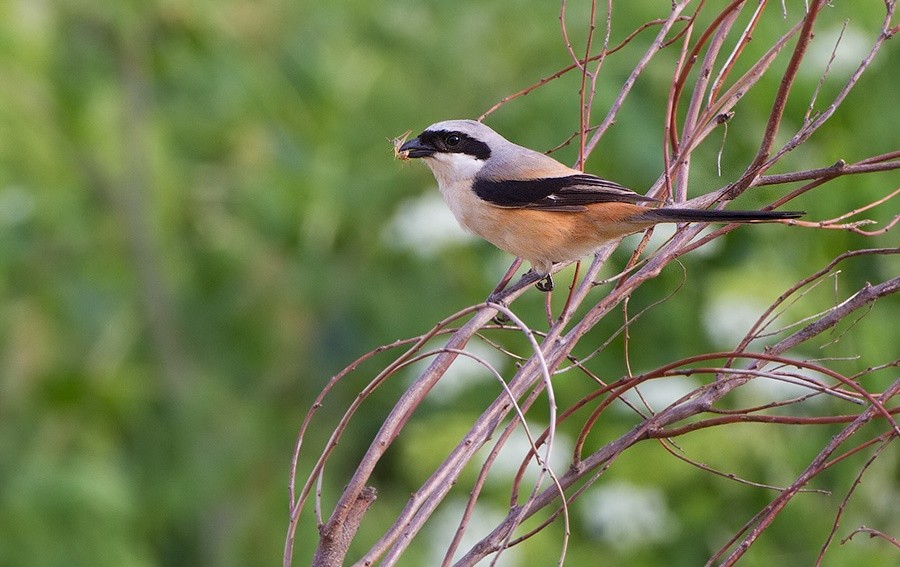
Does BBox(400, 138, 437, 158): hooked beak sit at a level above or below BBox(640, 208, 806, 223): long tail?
above

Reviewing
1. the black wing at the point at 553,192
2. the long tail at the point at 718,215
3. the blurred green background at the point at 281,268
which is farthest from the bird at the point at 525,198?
the blurred green background at the point at 281,268

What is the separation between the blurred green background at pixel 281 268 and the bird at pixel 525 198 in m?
1.25

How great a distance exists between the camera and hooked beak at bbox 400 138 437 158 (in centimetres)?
274

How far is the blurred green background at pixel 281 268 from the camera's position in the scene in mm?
4062

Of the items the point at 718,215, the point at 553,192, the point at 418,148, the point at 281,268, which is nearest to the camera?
the point at 718,215

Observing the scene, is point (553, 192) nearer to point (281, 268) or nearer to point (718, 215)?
point (718, 215)

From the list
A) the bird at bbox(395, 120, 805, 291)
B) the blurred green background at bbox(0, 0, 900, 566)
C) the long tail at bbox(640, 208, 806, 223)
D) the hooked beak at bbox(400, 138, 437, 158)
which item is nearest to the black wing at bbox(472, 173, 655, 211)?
the bird at bbox(395, 120, 805, 291)

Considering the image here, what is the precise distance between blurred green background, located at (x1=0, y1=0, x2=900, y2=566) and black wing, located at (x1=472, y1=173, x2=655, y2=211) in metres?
1.30

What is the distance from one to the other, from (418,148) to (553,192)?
Result: 366 millimetres

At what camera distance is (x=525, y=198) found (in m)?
2.69

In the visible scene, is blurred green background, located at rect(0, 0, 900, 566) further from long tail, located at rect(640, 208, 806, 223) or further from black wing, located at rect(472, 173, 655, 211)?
long tail, located at rect(640, 208, 806, 223)

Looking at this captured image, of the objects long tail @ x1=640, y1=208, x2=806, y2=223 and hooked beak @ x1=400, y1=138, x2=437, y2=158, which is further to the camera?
hooked beak @ x1=400, y1=138, x2=437, y2=158

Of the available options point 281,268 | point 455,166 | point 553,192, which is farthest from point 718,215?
point 281,268

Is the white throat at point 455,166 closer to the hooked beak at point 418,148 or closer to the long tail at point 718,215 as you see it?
the hooked beak at point 418,148
